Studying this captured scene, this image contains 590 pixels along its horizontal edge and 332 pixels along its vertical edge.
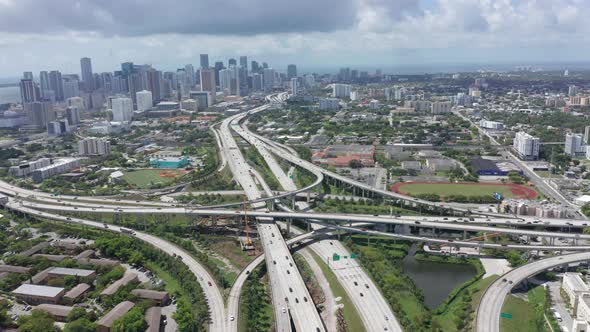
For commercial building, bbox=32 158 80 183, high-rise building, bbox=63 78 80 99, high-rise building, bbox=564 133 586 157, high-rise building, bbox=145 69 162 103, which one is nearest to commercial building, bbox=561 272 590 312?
high-rise building, bbox=564 133 586 157

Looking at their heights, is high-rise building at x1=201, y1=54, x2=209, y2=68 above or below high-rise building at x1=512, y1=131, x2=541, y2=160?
above

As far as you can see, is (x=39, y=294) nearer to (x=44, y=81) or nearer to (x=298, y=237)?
(x=298, y=237)

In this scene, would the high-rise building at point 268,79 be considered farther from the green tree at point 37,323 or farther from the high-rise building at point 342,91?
the green tree at point 37,323

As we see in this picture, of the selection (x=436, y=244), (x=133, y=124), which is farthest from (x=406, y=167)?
(x=133, y=124)

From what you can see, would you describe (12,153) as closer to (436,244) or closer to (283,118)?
(283,118)

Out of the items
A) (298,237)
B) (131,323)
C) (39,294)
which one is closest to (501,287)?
(298,237)

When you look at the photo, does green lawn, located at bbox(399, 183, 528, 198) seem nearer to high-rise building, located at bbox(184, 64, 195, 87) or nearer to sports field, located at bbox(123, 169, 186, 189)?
sports field, located at bbox(123, 169, 186, 189)

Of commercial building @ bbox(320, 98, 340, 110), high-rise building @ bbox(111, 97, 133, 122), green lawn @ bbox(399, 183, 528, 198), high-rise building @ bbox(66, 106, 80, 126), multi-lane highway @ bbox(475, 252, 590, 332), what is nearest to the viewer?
multi-lane highway @ bbox(475, 252, 590, 332)
